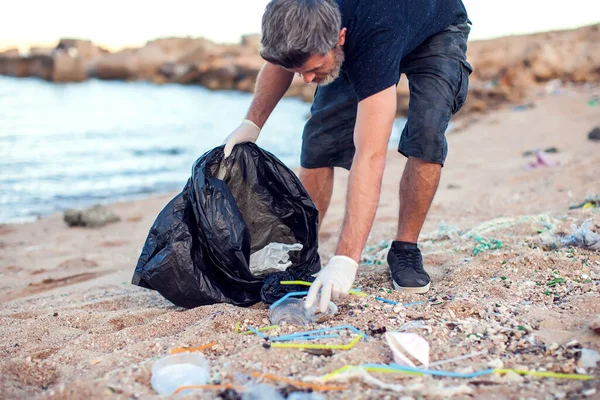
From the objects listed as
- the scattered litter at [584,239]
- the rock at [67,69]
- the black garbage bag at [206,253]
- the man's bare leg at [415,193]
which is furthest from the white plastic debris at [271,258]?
the rock at [67,69]

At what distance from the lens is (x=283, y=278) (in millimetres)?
2438

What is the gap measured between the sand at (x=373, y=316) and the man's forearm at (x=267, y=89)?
0.96 m

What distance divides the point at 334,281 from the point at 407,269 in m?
0.60

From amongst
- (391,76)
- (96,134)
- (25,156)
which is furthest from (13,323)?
(96,134)

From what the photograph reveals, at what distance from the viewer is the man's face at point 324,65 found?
2.24 meters

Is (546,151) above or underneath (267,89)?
underneath

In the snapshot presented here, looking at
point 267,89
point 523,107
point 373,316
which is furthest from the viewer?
point 523,107

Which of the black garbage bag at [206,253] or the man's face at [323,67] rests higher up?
the man's face at [323,67]

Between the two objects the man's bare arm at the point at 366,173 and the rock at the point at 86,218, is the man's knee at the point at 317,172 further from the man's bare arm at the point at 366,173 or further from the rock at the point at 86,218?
the rock at the point at 86,218

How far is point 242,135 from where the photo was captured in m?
2.78

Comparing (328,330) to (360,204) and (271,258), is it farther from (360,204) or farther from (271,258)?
(271,258)

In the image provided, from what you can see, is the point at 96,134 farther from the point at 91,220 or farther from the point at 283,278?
the point at 283,278

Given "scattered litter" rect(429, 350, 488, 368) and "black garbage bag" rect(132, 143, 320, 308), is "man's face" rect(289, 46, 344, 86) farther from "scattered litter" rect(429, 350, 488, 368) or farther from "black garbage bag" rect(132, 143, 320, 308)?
"scattered litter" rect(429, 350, 488, 368)

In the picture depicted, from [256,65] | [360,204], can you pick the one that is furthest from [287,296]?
[256,65]
